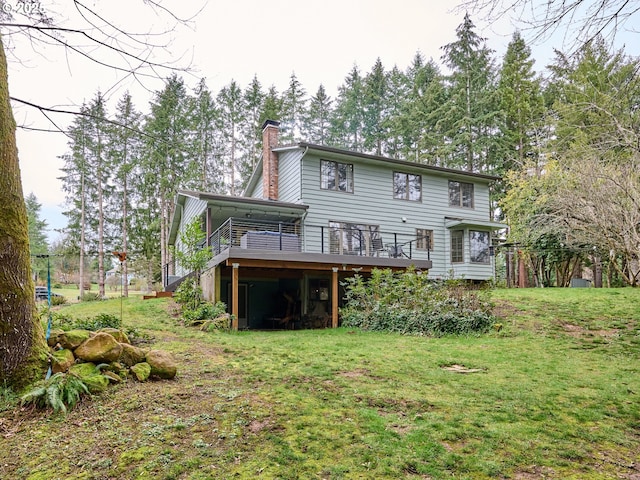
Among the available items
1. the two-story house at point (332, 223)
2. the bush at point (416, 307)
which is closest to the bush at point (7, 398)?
the bush at point (416, 307)

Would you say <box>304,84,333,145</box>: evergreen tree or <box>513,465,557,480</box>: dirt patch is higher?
<box>304,84,333,145</box>: evergreen tree

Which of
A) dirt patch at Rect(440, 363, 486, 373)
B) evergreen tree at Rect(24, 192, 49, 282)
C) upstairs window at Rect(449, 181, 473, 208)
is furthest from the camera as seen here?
evergreen tree at Rect(24, 192, 49, 282)

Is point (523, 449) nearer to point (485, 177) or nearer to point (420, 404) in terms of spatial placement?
point (420, 404)

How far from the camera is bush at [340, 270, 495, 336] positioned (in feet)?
30.2

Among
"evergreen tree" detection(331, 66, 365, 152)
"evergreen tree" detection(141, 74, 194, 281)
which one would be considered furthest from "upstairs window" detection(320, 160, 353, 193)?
"evergreen tree" detection(331, 66, 365, 152)

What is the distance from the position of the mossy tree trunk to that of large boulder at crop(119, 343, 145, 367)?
36.4 inches

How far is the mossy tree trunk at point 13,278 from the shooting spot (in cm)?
373

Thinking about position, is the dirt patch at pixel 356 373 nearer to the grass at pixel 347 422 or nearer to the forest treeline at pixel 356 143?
the grass at pixel 347 422

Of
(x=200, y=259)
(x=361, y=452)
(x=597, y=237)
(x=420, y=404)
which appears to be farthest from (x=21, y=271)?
(x=597, y=237)

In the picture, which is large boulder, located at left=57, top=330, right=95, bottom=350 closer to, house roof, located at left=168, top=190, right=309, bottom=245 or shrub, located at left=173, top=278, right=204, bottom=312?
shrub, located at left=173, top=278, right=204, bottom=312

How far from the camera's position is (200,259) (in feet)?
37.3

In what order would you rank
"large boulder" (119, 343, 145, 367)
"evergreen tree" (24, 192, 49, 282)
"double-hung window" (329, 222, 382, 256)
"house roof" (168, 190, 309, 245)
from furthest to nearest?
"evergreen tree" (24, 192, 49, 282) → "double-hung window" (329, 222, 382, 256) → "house roof" (168, 190, 309, 245) → "large boulder" (119, 343, 145, 367)

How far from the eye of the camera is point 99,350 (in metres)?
4.54

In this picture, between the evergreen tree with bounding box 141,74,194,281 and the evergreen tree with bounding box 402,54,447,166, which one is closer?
the evergreen tree with bounding box 141,74,194,281
